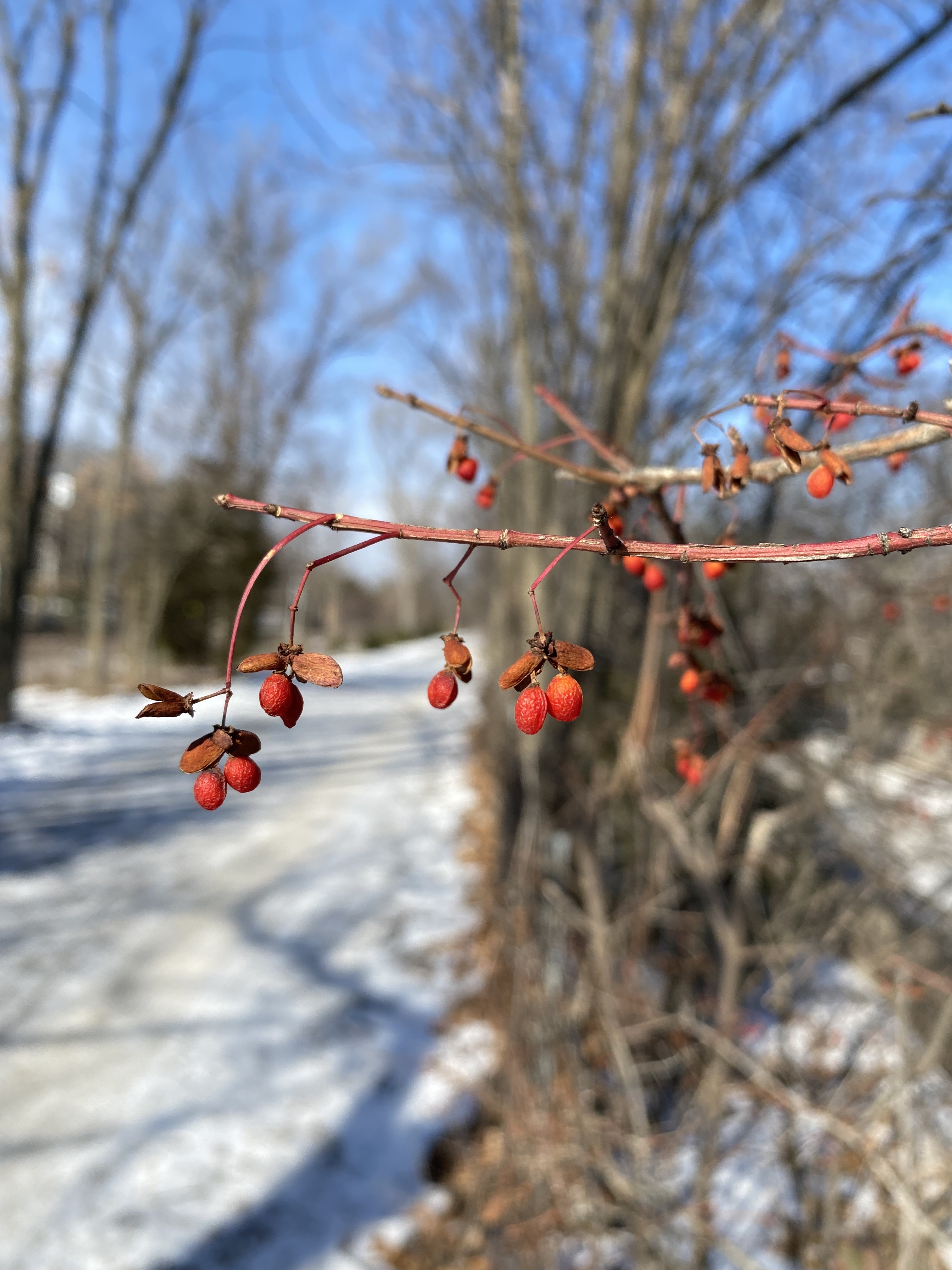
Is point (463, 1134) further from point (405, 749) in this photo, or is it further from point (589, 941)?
point (405, 749)

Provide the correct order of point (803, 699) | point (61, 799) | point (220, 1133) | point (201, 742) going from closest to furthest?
point (201, 742)
point (220, 1133)
point (803, 699)
point (61, 799)

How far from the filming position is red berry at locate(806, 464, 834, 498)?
0.97 meters

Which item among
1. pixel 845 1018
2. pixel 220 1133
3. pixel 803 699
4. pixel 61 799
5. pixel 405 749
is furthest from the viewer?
pixel 405 749

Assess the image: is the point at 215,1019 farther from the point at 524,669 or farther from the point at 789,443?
the point at 789,443

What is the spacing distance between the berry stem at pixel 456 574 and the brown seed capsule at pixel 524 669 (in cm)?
7

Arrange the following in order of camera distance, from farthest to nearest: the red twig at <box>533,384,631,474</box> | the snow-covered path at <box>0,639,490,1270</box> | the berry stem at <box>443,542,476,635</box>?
the snow-covered path at <box>0,639,490,1270</box>
the red twig at <box>533,384,631,474</box>
the berry stem at <box>443,542,476,635</box>

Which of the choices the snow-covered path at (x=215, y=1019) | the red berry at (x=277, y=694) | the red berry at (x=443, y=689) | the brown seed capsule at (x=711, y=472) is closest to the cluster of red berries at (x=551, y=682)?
the red berry at (x=443, y=689)

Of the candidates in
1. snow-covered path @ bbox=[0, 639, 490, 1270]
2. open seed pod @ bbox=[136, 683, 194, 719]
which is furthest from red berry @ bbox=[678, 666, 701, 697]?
snow-covered path @ bbox=[0, 639, 490, 1270]

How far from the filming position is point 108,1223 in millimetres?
3264

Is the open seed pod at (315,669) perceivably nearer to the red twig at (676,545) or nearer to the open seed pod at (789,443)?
the red twig at (676,545)

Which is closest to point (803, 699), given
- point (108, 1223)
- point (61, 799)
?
point (108, 1223)

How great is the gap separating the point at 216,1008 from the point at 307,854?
2.35 meters

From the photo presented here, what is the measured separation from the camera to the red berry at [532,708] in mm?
751

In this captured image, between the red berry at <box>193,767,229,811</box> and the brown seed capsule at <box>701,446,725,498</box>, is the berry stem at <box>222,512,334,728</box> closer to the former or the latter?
the red berry at <box>193,767,229,811</box>
